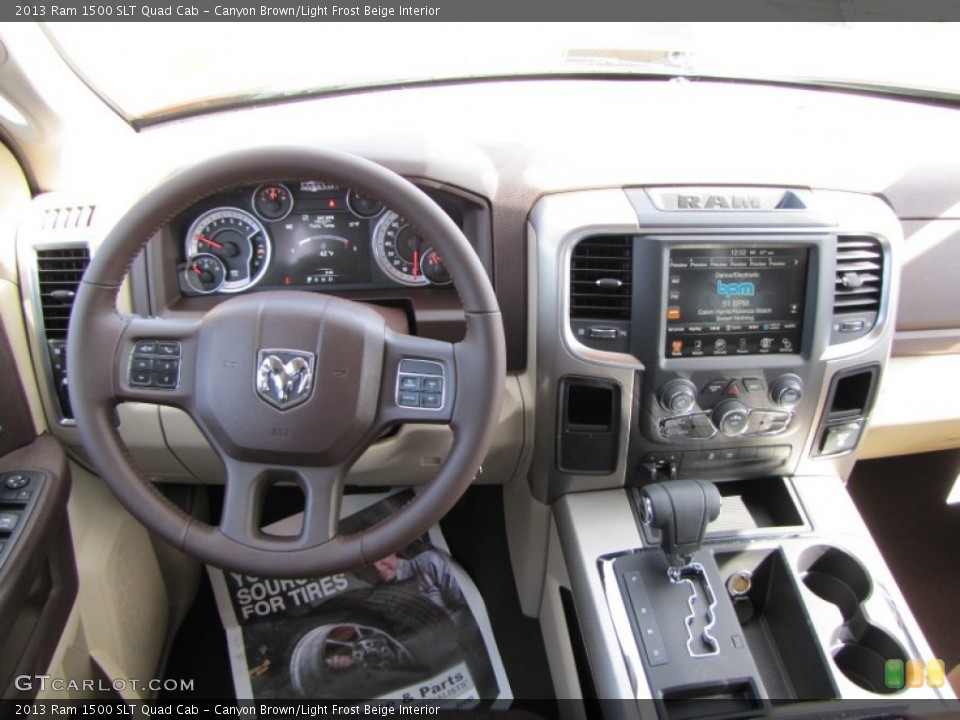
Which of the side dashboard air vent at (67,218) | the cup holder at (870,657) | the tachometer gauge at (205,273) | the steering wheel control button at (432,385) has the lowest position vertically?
the cup holder at (870,657)

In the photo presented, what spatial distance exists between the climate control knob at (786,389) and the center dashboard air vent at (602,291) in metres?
0.31

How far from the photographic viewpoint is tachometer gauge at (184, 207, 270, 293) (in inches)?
50.5

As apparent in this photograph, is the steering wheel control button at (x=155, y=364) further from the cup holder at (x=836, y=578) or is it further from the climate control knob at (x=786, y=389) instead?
the cup holder at (x=836, y=578)

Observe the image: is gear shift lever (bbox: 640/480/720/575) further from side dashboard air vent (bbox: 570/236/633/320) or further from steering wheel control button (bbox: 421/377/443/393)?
steering wheel control button (bbox: 421/377/443/393)

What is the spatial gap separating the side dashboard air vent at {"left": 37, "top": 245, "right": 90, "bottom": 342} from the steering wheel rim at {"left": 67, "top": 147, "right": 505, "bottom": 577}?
31 cm

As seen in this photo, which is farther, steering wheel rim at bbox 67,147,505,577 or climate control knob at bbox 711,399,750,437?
climate control knob at bbox 711,399,750,437

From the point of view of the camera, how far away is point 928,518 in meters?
2.07

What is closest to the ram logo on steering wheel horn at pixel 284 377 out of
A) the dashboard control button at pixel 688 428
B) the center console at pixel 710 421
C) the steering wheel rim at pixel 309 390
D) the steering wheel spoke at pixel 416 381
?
the steering wheel rim at pixel 309 390

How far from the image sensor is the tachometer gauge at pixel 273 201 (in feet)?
Result: 4.17

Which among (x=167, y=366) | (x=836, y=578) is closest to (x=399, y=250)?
(x=167, y=366)

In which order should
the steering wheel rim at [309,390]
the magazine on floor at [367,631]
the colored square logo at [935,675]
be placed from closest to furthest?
1. the steering wheel rim at [309,390]
2. the colored square logo at [935,675]
3. the magazine on floor at [367,631]

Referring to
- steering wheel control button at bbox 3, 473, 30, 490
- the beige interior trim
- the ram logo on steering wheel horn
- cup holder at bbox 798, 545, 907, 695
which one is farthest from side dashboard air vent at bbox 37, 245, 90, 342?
the beige interior trim

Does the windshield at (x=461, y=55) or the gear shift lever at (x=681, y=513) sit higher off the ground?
the windshield at (x=461, y=55)
